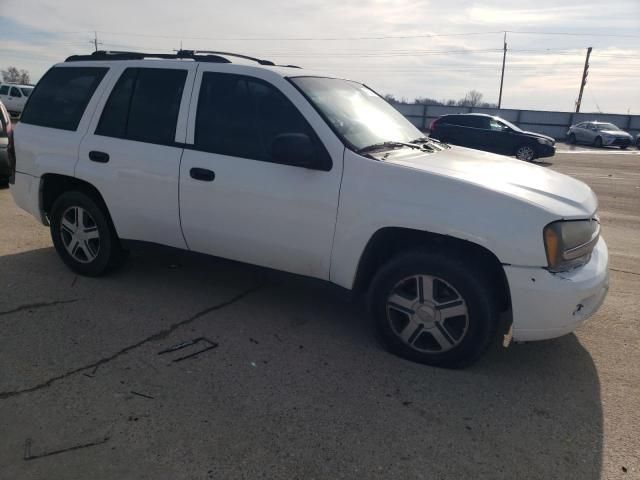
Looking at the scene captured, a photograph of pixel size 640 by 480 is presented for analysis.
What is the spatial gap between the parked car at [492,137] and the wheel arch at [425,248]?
605 inches

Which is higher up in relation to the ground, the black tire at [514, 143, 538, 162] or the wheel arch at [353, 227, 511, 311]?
the black tire at [514, 143, 538, 162]

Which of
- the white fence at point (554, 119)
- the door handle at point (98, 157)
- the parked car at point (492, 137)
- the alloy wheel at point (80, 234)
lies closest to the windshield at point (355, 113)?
the door handle at point (98, 157)

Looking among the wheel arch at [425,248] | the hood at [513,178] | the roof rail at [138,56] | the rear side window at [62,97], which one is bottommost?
the wheel arch at [425,248]

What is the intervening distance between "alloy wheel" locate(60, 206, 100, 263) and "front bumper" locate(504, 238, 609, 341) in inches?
136

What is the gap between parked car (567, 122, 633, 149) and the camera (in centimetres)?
2845

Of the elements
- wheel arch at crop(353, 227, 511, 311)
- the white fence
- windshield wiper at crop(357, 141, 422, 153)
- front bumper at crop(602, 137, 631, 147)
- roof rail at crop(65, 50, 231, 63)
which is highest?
the white fence

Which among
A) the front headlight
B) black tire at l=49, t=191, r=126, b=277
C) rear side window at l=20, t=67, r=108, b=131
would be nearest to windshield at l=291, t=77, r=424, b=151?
the front headlight

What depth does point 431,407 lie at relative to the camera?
3002mm

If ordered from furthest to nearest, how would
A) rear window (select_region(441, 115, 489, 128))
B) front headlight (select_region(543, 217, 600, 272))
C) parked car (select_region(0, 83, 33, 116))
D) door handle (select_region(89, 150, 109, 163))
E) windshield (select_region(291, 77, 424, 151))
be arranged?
parked car (select_region(0, 83, 33, 116))
rear window (select_region(441, 115, 489, 128))
door handle (select_region(89, 150, 109, 163))
windshield (select_region(291, 77, 424, 151))
front headlight (select_region(543, 217, 600, 272))

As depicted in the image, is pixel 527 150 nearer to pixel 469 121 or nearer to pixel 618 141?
pixel 469 121

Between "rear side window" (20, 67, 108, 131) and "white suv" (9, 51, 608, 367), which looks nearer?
"white suv" (9, 51, 608, 367)

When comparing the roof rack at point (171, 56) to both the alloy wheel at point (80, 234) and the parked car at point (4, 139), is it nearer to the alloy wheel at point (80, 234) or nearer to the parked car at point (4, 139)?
the alloy wheel at point (80, 234)

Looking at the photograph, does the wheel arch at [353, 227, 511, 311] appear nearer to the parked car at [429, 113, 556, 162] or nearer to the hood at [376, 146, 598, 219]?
the hood at [376, 146, 598, 219]

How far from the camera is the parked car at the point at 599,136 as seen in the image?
28453 mm
